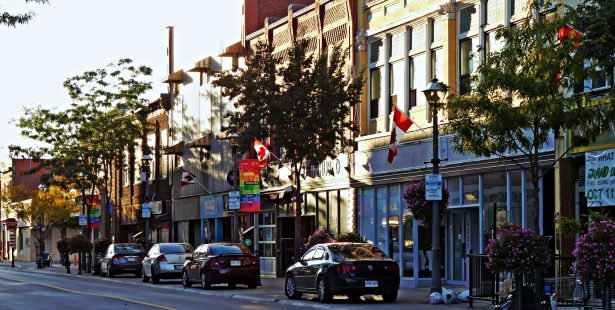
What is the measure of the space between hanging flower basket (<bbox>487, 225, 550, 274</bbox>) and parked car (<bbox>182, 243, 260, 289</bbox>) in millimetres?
15078

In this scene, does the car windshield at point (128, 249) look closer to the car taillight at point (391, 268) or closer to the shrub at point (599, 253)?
the car taillight at point (391, 268)

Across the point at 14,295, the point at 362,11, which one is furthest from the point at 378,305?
the point at 362,11

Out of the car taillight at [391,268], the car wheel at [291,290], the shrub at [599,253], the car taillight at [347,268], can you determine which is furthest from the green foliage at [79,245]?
the shrub at [599,253]

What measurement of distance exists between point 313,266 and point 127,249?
23.5 metres

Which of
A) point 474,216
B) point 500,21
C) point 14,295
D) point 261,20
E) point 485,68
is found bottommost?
point 14,295

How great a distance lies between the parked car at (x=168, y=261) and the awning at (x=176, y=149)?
63.1 ft

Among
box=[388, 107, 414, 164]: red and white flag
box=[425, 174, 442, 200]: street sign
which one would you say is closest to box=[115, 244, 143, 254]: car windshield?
box=[388, 107, 414, 164]: red and white flag

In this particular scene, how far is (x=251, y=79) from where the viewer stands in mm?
35750

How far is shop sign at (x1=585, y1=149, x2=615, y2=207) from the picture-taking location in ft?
85.5

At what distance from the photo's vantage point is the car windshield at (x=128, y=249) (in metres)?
50.1

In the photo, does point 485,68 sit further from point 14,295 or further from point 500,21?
point 14,295

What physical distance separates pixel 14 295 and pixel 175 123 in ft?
101

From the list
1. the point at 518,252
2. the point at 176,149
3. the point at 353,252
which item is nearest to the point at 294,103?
the point at 353,252

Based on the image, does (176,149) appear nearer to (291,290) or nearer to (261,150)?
(261,150)
